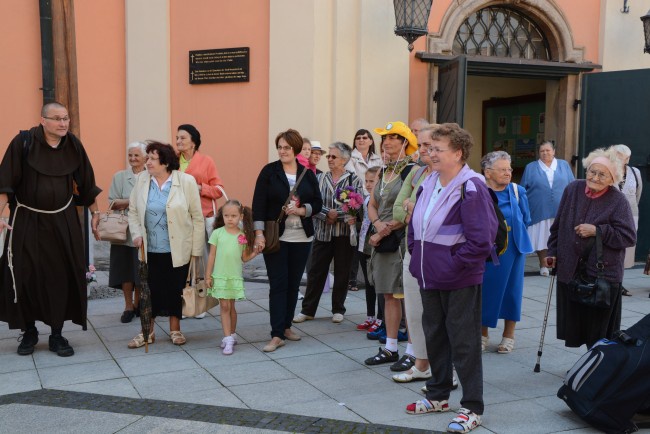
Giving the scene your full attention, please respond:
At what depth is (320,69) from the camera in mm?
10047

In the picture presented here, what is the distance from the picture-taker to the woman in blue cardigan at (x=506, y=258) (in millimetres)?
6125

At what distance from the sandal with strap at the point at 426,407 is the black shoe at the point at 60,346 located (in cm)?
302

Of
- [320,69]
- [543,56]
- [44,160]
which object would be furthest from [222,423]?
[543,56]

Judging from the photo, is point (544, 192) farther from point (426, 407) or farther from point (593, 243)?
point (426, 407)

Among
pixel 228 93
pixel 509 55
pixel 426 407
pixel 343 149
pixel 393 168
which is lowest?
pixel 426 407

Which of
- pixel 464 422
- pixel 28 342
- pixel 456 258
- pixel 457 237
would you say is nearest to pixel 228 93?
pixel 28 342

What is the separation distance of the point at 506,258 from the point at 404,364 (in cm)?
128

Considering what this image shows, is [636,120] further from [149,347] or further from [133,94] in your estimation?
[149,347]

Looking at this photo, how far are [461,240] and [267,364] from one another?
2201 millimetres

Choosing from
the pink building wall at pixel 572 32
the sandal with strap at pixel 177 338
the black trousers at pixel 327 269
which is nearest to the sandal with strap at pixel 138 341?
the sandal with strap at pixel 177 338

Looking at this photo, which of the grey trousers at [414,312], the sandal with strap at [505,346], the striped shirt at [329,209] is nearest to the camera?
the grey trousers at [414,312]

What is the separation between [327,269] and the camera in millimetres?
7449

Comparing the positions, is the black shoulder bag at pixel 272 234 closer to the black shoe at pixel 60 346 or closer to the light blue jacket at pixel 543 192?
the black shoe at pixel 60 346

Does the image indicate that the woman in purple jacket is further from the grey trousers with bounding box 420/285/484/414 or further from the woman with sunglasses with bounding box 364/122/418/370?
the woman with sunglasses with bounding box 364/122/418/370
